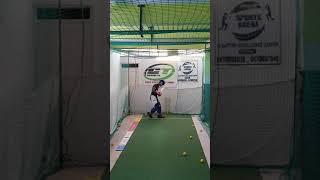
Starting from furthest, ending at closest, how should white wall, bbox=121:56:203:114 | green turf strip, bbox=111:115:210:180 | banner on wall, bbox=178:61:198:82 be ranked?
white wall, bbox=121:56:203:114 → banner on wall, bbox=178:61:198:82 → green turf strip, bbox=111:115:210:180

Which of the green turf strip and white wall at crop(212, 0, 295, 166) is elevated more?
white wall at crop(212, 0, 295, 166)

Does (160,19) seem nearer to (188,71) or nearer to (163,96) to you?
(188,71)

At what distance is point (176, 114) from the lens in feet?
31.5

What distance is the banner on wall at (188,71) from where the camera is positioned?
30.6 feet

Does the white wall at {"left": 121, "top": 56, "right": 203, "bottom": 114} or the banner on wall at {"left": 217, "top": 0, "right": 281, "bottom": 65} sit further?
the white wall at {"left": 121, "top": 56, "right": 203, "bottom": 114}

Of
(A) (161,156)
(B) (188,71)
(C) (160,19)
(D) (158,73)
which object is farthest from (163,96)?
(A) (161,156)

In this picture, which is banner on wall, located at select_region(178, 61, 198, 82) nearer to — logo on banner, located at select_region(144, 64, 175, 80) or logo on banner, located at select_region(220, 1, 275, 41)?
logo on banner, located at select_region(144, 64, 175, 80)

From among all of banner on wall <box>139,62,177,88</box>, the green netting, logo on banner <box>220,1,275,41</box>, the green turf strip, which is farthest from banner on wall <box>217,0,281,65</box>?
banner on wall <box>139,62,177,88</box>

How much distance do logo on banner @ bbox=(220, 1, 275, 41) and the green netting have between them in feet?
5.59

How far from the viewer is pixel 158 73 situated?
31.6ft

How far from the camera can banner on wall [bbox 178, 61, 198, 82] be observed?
934 centimetres

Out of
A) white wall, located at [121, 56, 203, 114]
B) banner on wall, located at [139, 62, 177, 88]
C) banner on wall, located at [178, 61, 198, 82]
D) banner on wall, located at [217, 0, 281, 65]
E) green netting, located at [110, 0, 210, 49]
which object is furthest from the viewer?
banner on wall, located at [139, 62, 177, 88]

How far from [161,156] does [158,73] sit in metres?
4.98

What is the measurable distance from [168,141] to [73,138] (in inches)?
136
